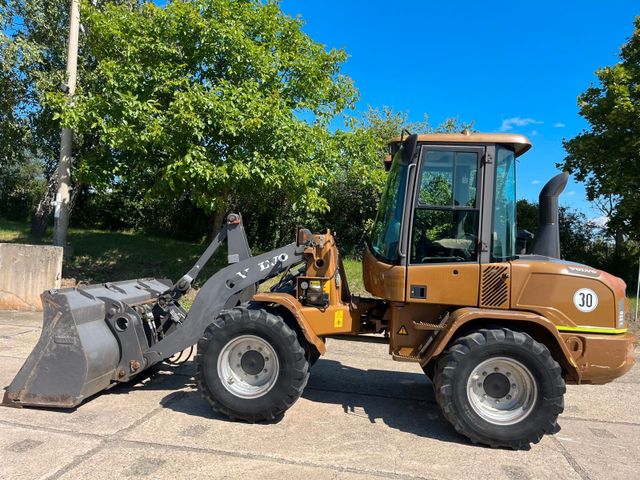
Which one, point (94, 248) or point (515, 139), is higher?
point (515, 139)

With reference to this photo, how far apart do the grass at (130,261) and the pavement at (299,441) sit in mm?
5746

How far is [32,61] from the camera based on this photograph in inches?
502

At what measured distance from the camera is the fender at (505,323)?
4031 millimetres

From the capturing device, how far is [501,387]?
4.13m

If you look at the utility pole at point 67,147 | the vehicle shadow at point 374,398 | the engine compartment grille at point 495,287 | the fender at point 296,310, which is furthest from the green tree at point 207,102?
the engine compartment grille at point 495,287

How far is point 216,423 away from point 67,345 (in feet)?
4.85

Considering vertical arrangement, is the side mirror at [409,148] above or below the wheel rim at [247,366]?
above

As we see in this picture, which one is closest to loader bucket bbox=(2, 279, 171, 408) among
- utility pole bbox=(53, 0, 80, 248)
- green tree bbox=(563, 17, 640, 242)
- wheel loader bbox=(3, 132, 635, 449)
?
wheel loader bbox=(3, 132, 635, 449)

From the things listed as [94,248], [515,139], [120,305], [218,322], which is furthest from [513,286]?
[94,248]

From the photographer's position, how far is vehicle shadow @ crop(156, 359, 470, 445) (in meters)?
4.48

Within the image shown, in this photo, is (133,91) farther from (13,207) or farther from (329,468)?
(13,207)

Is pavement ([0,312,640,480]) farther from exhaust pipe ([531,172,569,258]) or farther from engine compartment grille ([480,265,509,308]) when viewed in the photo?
exhaust pipe ([531,172,569,258])

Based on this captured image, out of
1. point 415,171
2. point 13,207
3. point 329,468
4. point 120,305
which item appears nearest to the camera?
point 329,468

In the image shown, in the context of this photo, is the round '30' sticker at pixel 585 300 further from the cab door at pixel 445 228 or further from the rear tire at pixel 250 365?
the rear tire at pixel 250 365
